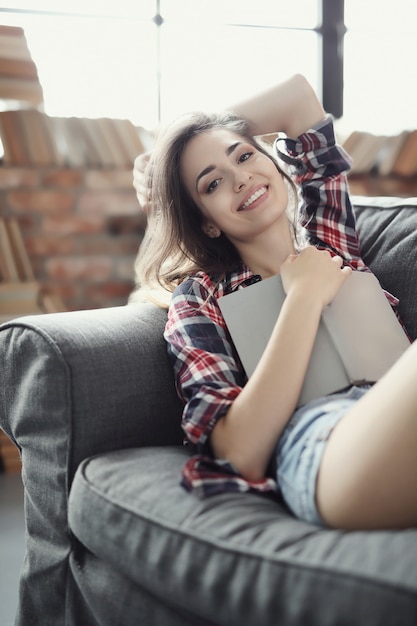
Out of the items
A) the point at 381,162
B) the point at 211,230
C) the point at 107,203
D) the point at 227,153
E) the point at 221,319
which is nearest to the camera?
the point at 221,319

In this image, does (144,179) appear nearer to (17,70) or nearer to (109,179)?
(109,179)

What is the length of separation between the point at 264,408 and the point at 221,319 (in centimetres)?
28

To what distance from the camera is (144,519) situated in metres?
0.93

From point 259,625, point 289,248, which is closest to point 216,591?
point 259,625

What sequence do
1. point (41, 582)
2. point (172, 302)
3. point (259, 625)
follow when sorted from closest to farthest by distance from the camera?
point (259, 625)
point (41, 582)
point (172, 302)

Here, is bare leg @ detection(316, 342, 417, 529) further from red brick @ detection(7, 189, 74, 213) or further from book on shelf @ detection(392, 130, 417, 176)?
book on shelf @ detection(392, 130, 417, 176)

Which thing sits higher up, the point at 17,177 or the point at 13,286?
the point at 17,177

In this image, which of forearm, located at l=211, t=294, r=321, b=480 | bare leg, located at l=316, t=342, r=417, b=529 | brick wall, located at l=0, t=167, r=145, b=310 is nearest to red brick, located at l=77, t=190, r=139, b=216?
brick wall, located at l=0, t=167, r=145, b=310

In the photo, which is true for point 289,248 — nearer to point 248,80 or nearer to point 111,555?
point 111,555

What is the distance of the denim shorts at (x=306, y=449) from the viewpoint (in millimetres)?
937

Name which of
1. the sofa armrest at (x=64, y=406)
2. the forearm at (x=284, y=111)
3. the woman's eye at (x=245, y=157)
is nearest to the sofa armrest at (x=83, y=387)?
the sofa armrest at (x=64, y=406)

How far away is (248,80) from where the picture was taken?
2496 millimetres

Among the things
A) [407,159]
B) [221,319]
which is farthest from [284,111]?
[407,159]

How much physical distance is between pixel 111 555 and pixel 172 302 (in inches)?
19.4
